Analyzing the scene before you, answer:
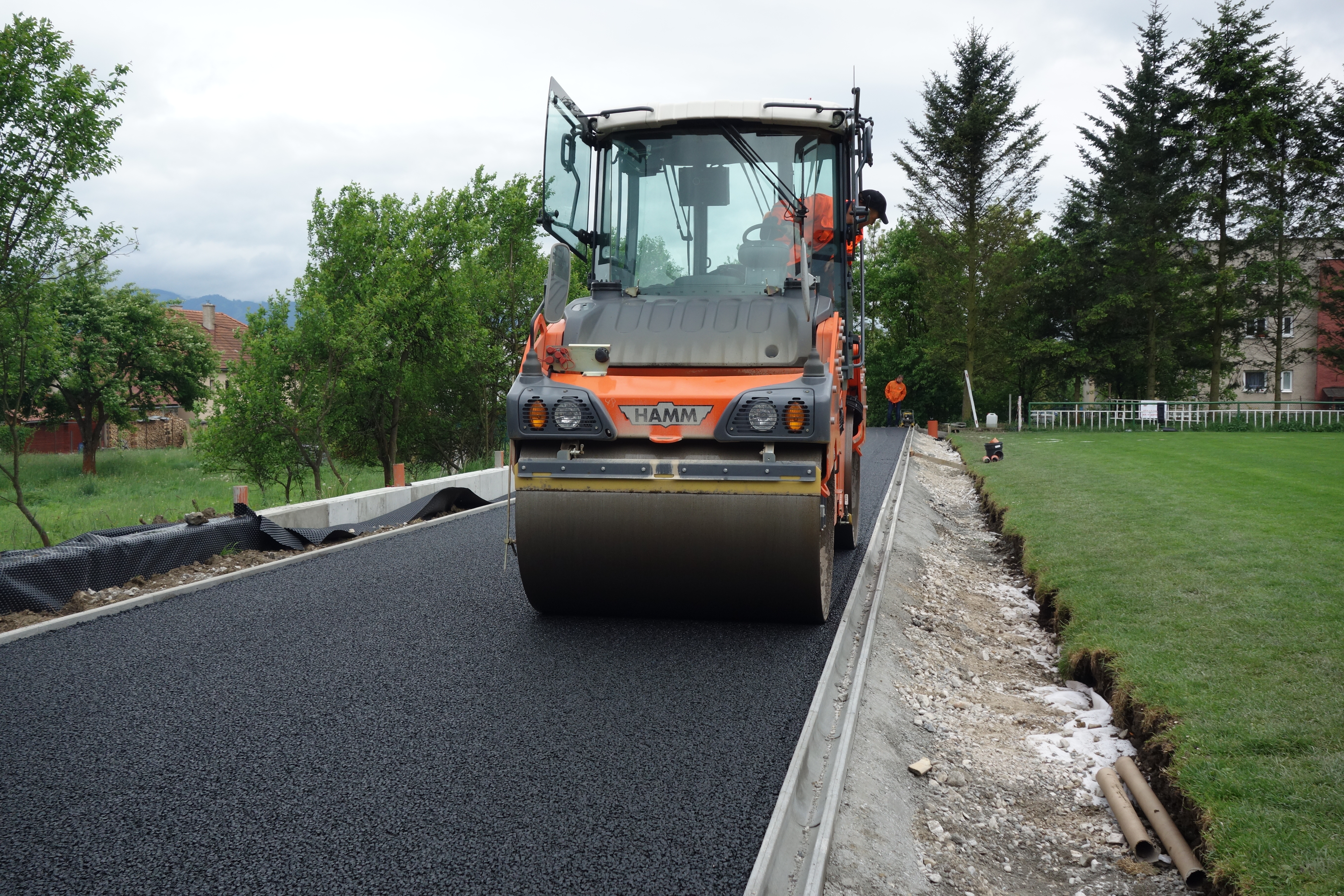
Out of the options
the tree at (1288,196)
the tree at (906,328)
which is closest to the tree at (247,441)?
the tree at (906,328)

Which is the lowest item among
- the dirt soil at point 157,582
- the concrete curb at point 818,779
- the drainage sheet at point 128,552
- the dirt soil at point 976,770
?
the dirt soil at point 976,770

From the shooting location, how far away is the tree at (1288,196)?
2852cm

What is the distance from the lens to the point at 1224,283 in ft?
94.1

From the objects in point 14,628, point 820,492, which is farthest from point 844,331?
point 14,628

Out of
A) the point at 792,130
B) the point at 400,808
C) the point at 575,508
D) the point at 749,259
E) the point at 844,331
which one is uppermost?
the point at 792,130

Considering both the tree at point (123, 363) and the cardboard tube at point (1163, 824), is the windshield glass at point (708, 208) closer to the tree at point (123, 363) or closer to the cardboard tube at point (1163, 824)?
the cardboard tube at point (1163, 824)

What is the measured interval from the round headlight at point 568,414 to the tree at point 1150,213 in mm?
30106

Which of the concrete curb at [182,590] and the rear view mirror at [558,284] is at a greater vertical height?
the rear view mirror at [558,284]

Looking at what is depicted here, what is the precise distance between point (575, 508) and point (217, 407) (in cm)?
2245

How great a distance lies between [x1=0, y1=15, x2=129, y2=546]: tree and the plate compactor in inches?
335

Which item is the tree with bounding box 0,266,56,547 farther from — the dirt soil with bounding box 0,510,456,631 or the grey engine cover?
the grey engine cover

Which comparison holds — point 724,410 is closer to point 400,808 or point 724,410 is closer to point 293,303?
point 400,808

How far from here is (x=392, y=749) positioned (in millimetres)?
3521

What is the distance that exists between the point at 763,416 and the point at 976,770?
1.93 meters
